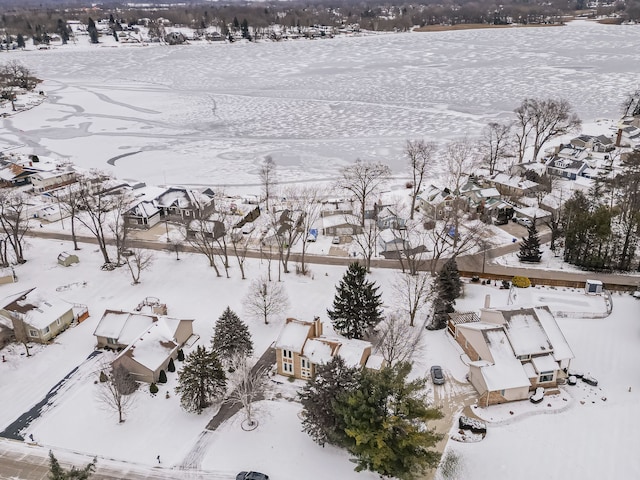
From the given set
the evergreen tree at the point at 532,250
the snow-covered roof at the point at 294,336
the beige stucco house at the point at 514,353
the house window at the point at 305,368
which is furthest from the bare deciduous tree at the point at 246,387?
the evergreen tree at the point at 532,250

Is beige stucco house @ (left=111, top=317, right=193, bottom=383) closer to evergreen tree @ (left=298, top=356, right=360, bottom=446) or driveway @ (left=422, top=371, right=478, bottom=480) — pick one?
evergreen tree @ (left=298, top=356, right=360, bottom=446)

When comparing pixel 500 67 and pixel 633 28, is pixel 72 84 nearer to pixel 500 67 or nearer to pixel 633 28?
pixel 500 67

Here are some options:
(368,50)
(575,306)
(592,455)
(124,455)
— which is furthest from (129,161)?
(368,50)

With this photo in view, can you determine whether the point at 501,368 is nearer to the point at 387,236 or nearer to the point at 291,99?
the point at 387,236

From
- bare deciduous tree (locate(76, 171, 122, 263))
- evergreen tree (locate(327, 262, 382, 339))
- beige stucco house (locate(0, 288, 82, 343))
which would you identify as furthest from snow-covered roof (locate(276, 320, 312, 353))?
bare deciduous tree (locate(76, 171, 122, 263))

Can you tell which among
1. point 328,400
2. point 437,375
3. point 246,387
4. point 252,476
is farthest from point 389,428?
point 437,375

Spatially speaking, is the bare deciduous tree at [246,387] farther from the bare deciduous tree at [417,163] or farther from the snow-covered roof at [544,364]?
the bare deciduous tree at [417,163]
